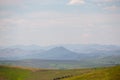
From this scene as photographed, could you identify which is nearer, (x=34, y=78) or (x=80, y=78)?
(x=80, y=78)

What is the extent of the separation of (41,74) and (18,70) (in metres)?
14.7

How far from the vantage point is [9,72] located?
5226 inches

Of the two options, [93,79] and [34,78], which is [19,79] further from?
[93,79]

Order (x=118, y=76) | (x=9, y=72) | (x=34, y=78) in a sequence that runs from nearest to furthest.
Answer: (x=118, y=76)
(x=34, y=78)
(x=9, y=72)

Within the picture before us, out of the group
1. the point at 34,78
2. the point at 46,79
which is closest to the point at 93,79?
the point at 46,79

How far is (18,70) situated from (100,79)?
67.0 metres

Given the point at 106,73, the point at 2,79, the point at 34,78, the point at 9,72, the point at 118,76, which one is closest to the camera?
the point at 118,76

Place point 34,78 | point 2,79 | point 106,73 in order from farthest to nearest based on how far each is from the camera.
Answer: point 34,78 → point 2,79 → point 106,73

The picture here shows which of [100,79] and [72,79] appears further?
[72,79]

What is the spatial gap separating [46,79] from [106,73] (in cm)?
3558

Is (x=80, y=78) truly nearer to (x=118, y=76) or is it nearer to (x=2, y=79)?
(x=118, y=76)

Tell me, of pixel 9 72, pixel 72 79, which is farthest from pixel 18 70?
pixel 72 79

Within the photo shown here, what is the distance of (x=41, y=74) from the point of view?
13362cm

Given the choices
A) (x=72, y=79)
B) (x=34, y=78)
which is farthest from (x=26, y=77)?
(x=72, y=79)
